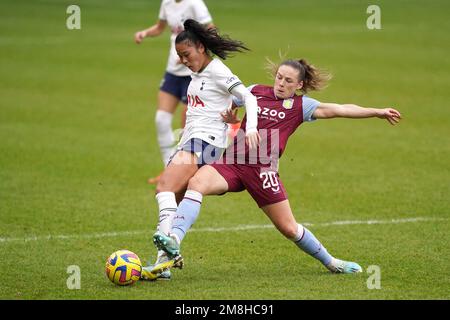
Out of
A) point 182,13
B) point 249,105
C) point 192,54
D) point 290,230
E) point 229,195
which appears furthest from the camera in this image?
point 182,13

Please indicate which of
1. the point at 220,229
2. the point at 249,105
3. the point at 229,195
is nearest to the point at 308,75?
the point at 249,105

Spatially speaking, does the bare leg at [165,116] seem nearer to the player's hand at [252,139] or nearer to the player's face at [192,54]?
the player's face at [192,54]

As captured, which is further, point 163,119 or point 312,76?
point 163,119

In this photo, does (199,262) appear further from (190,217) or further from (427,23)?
(427,23)

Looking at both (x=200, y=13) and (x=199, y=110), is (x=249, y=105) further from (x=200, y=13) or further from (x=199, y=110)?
(x=200, y=13)

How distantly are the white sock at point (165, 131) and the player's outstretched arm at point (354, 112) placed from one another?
5.07 meters

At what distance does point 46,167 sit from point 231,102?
544cm

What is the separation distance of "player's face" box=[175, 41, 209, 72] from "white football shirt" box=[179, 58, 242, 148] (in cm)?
7

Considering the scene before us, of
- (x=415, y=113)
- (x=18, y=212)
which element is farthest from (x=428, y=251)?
(x=415, y=113)

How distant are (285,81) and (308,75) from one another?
0.30 m

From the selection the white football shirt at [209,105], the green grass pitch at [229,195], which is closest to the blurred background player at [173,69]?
the green grass pitch at [229,195]

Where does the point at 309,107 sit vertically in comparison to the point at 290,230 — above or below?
above

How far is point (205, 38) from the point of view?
8148mm

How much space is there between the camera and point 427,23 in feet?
94.0
